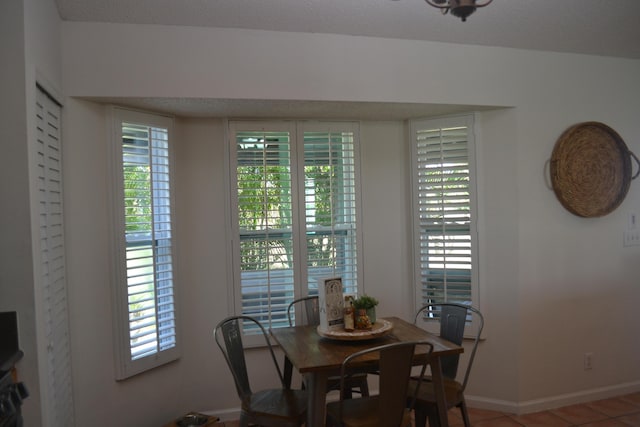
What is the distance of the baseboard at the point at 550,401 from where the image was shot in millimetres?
3199

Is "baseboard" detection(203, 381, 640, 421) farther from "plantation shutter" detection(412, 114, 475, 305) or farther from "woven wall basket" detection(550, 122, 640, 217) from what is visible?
"woven wall basket" detection(550, 122, 640, 217)

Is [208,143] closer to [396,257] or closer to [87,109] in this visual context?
[87,109]

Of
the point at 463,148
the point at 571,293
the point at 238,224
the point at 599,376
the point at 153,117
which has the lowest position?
the point at 599,376

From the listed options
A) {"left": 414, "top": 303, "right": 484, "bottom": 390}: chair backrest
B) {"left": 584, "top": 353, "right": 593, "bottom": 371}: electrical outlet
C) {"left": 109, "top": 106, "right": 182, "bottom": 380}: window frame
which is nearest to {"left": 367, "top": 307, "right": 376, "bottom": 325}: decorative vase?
{"left": 414, "top": 303, "right": 484, "bottom": 390}: chair backrest

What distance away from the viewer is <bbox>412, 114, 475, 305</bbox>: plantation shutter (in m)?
3.28

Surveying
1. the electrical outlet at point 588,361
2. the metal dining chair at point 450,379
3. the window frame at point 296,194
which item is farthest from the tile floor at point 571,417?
the window frame at point 296,194

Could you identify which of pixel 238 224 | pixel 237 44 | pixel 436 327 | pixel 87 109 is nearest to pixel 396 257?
pixel 436 327

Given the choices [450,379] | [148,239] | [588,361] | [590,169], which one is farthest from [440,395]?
[590,169]

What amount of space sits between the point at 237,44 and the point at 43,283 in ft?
5.42

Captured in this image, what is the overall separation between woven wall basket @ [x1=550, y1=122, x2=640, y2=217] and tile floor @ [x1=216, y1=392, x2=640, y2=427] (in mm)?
1358

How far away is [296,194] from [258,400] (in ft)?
4.63

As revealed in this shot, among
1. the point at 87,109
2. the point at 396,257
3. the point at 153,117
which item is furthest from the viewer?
the point at 396,257

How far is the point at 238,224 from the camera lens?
10.5 ft

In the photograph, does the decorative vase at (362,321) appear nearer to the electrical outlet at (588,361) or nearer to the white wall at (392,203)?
the white wall at (392,203)
